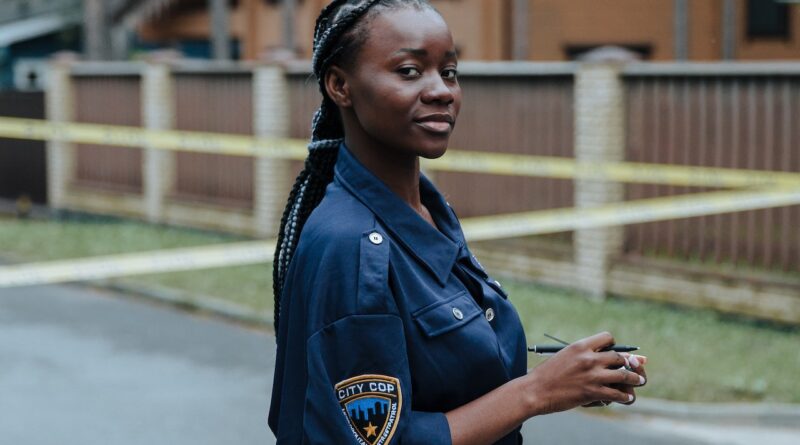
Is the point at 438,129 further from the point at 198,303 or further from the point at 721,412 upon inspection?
the point at 198,303

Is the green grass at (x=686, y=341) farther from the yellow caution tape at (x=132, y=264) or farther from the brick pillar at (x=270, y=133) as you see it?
the brick pillar at (x=270, y=133)

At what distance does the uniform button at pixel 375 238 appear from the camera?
2168 mm

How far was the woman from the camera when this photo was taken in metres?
2.12

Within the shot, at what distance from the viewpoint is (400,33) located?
2.22 meters

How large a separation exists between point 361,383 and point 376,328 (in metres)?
0.09

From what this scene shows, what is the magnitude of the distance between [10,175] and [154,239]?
506cm

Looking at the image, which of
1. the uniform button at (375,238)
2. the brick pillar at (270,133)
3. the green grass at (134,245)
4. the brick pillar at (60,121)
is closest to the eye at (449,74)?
the uniform button at (375,238)

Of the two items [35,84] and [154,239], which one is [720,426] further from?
[35,84]

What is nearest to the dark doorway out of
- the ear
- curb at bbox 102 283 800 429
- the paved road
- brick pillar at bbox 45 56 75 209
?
brick pillar at bbox 45 56 75 209

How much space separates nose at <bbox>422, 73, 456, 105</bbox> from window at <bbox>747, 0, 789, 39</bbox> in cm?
1658

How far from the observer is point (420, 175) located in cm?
245

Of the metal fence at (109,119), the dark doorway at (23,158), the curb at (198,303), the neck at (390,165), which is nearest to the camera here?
the neck at (390,165)

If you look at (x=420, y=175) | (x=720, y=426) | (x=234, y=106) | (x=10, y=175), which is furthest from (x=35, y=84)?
(x=420, y=175)

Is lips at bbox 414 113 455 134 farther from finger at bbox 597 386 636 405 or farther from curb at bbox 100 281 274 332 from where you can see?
curb at bbox 100 281 274 332
